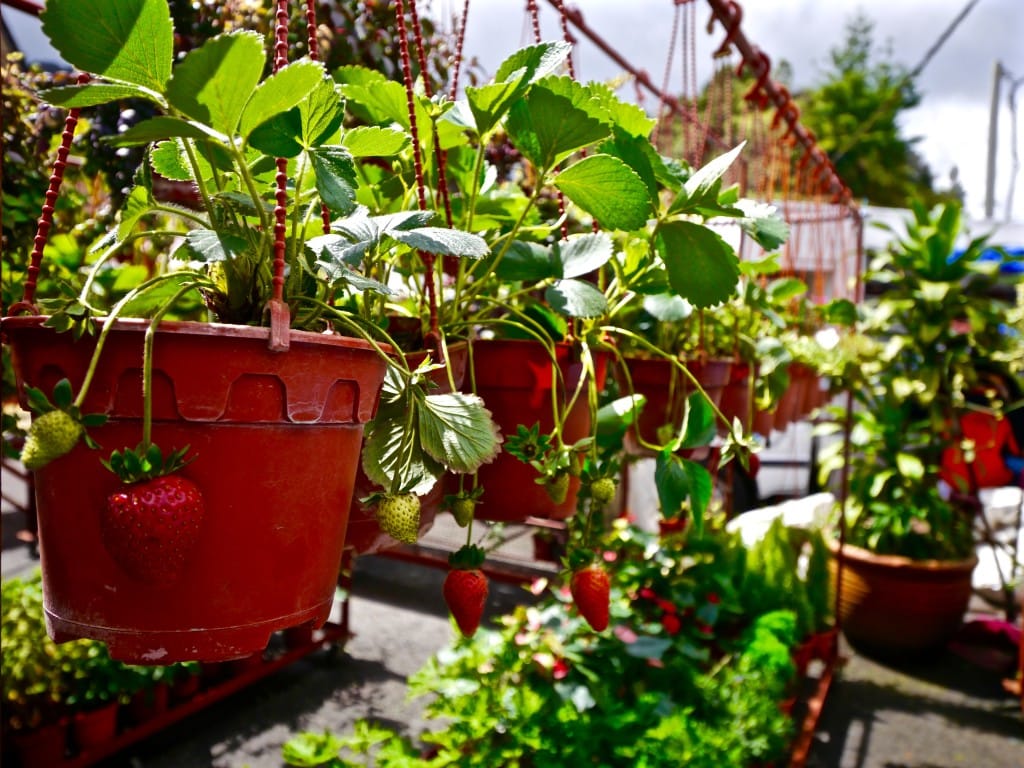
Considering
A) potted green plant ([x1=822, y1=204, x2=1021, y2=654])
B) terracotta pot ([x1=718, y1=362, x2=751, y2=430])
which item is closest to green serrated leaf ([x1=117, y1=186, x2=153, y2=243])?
terracotta pot ([x1=718, y1=362, x2=751, y2=430])

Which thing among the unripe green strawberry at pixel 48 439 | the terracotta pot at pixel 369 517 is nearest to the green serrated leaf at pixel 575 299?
the terracotta pot at pixel 369 517

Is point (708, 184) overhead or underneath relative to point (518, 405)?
overhead

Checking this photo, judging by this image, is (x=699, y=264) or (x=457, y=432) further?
(x=699, y=264)

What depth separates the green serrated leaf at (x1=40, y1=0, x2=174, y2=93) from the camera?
0.47 m

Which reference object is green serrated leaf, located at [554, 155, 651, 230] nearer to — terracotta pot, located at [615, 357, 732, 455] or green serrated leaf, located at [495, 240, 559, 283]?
green serrated leaf, located at [495, 240, 559, 283]

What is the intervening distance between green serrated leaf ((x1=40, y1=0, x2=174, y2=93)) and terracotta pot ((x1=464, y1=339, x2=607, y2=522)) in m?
0.43

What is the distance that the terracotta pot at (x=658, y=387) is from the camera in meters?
1.24

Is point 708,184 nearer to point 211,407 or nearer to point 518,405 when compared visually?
point 518,405

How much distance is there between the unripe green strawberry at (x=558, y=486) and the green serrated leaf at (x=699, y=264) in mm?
210

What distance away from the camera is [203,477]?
1.69 feet

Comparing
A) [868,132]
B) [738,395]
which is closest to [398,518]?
[738,395]

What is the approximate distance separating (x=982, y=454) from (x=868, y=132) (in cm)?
1577

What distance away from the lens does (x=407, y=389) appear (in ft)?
2.00

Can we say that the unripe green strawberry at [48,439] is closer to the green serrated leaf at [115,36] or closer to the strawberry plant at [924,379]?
the green serrated leaf at [115,36]
